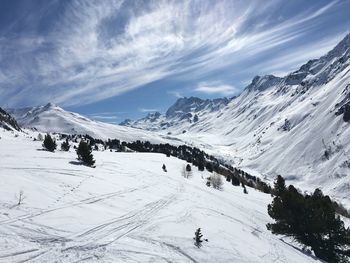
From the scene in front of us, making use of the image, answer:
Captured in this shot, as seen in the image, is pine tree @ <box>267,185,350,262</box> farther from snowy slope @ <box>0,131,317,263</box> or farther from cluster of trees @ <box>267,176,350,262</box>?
snowy slope @ <box>0,131,317,263</box>

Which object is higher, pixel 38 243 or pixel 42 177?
pixel 42 177

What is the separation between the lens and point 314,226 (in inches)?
1535

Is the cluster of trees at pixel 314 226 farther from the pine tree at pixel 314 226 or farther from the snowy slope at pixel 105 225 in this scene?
the snowy slope at pixel 105 225

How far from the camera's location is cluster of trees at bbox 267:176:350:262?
39.4 m

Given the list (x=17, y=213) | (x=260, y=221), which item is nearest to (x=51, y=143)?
(x=260, y=221)

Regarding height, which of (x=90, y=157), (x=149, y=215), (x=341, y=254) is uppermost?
(x=90, y=157)

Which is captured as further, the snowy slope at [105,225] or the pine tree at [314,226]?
the pine tree at [314,226]

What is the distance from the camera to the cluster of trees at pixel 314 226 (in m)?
39.4

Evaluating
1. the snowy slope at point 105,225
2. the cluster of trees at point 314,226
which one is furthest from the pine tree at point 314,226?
→ the snowy slope at point 105,225

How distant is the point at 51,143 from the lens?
211ft

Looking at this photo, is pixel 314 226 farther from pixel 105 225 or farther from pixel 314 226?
pixel 105 225

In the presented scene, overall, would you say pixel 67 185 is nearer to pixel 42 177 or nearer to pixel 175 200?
pixel 42 177

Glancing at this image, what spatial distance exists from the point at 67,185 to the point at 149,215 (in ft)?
29.6

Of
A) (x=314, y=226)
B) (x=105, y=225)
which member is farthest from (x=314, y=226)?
(x=105, y=225)
